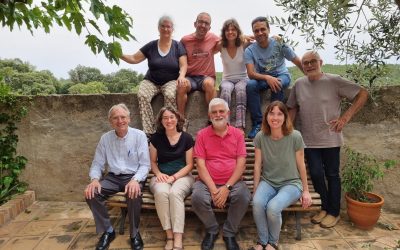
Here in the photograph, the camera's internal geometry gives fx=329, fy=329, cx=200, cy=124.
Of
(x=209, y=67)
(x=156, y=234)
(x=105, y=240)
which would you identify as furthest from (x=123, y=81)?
(x=105, y=240)

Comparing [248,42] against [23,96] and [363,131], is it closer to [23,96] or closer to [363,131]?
[363,131]

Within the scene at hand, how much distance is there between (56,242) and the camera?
348cm

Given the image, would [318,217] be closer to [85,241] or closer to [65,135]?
[85,241]

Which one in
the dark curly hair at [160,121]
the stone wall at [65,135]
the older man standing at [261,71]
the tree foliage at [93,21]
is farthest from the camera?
the stone wall at [65,135]

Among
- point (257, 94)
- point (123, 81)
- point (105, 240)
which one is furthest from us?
point (123, 81)

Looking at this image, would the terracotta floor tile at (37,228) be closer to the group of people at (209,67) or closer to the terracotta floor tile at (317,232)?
the group of people at (209,67)

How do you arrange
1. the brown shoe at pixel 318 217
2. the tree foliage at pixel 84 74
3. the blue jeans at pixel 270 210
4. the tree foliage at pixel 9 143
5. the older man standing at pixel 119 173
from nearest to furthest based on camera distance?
the blue jeans at pixel 270 210, the older man standing at pixel 119 173, the brown shoe at pixel 318 217, the tree foliage at pixel 9 143, the tree foliage at pixel 84 74

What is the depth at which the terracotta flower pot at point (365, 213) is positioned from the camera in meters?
3.66

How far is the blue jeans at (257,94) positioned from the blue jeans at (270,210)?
1.16m

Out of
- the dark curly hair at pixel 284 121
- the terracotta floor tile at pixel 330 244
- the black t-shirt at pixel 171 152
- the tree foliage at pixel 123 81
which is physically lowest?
the terracotta floor tile at pixel 330 244

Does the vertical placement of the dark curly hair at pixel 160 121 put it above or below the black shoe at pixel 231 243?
above

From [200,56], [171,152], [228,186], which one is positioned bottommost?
[228,186]

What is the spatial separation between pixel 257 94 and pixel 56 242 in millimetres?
2839

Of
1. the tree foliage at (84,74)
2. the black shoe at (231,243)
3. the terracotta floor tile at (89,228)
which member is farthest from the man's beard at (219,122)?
the tree foliage at (84,74)
